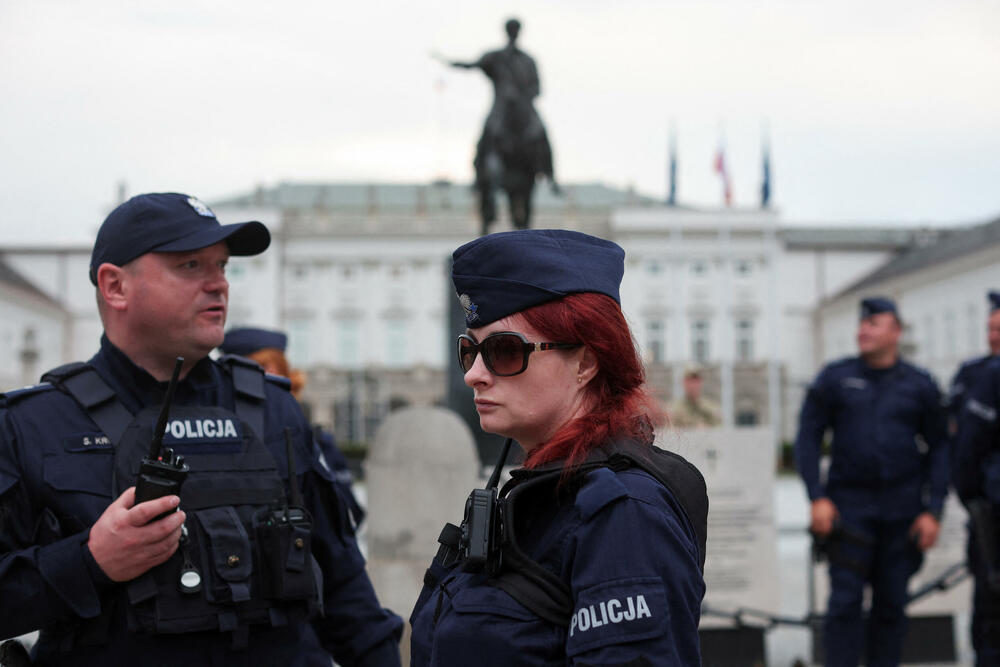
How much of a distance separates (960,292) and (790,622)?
47523 millimetres

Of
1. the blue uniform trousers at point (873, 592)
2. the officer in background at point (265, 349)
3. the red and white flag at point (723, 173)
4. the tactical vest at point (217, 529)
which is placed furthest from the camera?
the red and white flag at point (723, 173)

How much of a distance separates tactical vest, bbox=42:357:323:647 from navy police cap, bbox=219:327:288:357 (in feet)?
8.53

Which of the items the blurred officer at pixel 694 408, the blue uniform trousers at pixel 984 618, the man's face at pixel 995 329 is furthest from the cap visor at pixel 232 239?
the blurred officer at pixel 694 408

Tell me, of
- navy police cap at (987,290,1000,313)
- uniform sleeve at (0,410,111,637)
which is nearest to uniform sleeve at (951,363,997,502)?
navy police cap at (987,290,1000,313)

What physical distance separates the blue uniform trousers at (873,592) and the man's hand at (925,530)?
34 mm

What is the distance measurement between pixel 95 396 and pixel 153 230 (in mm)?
367

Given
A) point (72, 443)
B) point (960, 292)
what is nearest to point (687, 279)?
point (960, 292)

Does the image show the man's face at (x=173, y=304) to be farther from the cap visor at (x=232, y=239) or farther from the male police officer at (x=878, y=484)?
the male police officer at (x=878, y=484)

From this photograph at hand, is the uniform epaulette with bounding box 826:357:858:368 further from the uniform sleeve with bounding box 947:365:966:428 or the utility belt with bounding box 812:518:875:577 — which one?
the utility belt with bounding box 812:518:875:577

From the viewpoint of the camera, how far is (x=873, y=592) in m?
5.12

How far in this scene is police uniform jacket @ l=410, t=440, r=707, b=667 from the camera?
1.32 meters

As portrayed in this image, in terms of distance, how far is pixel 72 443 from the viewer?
203 cm

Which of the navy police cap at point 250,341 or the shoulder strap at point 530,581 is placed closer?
the shoulder strap at point 530,581

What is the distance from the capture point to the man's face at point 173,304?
2.21 m
